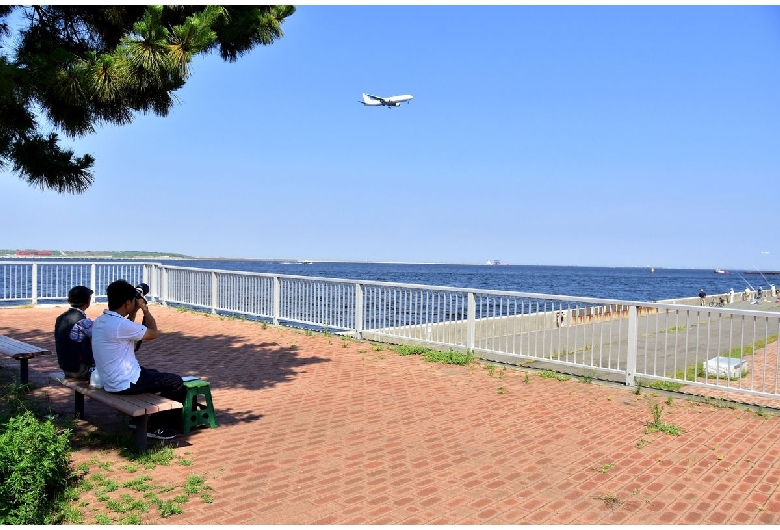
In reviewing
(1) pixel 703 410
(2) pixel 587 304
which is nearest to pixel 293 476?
(1) pixel 703 410

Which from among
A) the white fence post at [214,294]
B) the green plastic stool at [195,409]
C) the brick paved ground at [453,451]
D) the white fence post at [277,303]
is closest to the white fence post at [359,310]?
the white fence post at [277,303]

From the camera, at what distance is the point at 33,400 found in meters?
6.43

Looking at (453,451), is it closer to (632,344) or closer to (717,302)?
(632,344)

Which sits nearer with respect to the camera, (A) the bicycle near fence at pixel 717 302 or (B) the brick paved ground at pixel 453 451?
(B) the brick paved ground at pixel 453 451

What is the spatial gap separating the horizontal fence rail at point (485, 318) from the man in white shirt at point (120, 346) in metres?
5.56

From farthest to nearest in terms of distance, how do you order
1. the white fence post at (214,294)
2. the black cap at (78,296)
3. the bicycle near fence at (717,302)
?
the bicycle near fence at (717,302), the white fence post at (214,294), the black cap at (78,296)

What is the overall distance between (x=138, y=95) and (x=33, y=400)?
3629mm

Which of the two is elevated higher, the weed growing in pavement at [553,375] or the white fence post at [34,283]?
the white fence post at [34,283]

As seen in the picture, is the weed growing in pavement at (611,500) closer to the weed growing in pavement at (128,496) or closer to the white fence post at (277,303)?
the weed growing in pavement at (128,496)

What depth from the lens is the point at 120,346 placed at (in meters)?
5.02

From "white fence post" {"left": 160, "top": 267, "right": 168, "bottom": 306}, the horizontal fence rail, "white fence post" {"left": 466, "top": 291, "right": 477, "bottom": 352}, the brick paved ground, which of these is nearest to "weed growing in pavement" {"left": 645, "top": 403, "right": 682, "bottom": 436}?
the brick paved ground

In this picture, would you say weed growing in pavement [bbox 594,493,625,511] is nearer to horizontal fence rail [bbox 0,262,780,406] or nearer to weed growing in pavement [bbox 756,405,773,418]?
horizontal fence rail [bbox 0,262,780,406]

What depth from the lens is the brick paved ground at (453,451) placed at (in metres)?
3.97

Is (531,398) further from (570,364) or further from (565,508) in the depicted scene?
(565,508)
